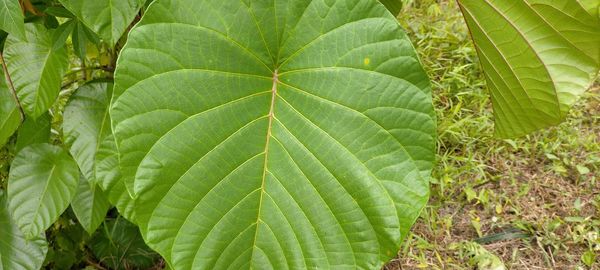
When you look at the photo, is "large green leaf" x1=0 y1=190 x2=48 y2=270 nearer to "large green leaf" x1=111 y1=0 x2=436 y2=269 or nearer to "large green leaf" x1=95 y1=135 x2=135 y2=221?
"large green leaf" x1=95 y1=135 x2=135 y2=221

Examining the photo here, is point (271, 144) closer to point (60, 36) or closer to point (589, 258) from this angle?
point (60, 36)

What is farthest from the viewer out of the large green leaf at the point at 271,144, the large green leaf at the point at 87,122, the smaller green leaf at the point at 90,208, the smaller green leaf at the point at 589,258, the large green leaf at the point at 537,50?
the smaller green leaf at the point at 589,258

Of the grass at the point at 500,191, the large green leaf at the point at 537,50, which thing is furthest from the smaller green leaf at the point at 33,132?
the grass at the point at 500,191

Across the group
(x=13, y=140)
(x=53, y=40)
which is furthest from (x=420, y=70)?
(x=13, y=140)

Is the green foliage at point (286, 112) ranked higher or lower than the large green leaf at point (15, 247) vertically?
higher

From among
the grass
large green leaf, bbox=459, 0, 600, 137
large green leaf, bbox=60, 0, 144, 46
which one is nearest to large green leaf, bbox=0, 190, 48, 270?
large green leaf, bbox=60, 0, 144, 46

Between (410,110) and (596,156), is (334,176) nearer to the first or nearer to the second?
(410,110)

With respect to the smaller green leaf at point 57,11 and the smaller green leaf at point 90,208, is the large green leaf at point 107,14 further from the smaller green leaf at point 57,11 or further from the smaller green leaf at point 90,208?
the smaller green leaf at point 90,208
